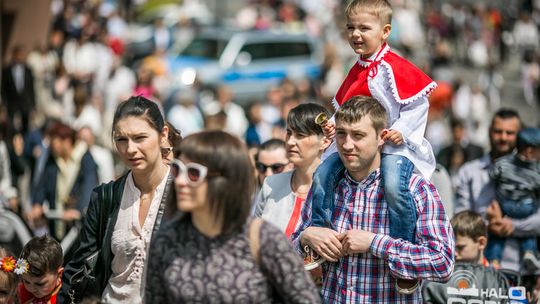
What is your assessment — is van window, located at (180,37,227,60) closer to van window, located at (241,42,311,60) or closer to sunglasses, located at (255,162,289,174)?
van window, located at (241,42,311,60)

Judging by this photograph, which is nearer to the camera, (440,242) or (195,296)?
(195,296)

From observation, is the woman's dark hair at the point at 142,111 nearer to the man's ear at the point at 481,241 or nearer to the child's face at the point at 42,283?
the child's face at the point at 42,283

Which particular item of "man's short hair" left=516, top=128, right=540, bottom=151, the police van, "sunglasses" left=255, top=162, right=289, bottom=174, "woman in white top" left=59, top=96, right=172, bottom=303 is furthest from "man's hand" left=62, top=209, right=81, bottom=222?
the police van

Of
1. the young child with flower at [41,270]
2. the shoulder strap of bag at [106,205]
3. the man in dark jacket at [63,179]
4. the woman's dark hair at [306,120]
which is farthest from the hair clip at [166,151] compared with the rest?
the man in dark jacket at [63,179]

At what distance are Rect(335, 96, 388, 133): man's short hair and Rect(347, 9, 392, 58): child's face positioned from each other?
66cm

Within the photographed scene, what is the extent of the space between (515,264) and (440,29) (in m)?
27.0

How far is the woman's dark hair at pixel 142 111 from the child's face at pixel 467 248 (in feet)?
8.61

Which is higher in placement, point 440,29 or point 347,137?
point 440,29

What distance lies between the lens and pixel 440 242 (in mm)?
5355

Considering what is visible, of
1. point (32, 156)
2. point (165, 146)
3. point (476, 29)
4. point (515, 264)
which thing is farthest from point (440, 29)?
point (165, 146)

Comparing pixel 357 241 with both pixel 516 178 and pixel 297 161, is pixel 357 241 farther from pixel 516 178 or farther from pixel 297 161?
pixel 516 178

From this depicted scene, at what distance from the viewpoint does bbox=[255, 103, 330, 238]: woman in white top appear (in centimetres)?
705

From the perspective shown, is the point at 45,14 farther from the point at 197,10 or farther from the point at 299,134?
the point at 299,134

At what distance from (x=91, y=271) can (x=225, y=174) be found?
167 cm
